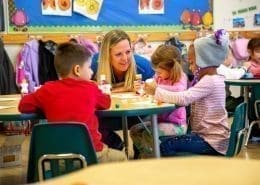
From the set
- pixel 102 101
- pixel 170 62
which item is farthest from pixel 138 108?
pixel 170 62

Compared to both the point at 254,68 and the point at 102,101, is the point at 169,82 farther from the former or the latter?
the point at 254,68

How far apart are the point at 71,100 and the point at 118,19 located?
380 centimetres

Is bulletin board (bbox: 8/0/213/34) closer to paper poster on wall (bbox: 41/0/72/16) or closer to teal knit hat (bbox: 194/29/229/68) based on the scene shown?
paper poster on wall (bbox: 41/0/72/16)

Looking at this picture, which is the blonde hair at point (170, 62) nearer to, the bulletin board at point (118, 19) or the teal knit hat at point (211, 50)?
the teal knit hat at point (211, 50)

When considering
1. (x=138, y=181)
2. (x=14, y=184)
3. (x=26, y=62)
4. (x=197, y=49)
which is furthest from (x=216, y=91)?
(x=26, y=62)

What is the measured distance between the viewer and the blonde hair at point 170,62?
3.08 meters

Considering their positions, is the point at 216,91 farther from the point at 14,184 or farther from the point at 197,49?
the point at 14,184

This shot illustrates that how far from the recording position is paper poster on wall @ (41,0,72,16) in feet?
18.5

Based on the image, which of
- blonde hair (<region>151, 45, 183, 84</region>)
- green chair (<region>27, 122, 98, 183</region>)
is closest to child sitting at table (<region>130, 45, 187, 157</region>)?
blonde hair (<region>151, 45, 183, 84</region>)

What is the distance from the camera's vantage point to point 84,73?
8.39 feet

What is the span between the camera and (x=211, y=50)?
2.84 metres

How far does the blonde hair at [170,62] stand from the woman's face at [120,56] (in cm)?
34

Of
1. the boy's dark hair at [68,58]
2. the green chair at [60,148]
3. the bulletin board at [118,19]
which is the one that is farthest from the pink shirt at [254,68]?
the green chair at [60,148]

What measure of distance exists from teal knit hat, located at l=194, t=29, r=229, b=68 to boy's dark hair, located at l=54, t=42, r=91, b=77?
0.67 metres
